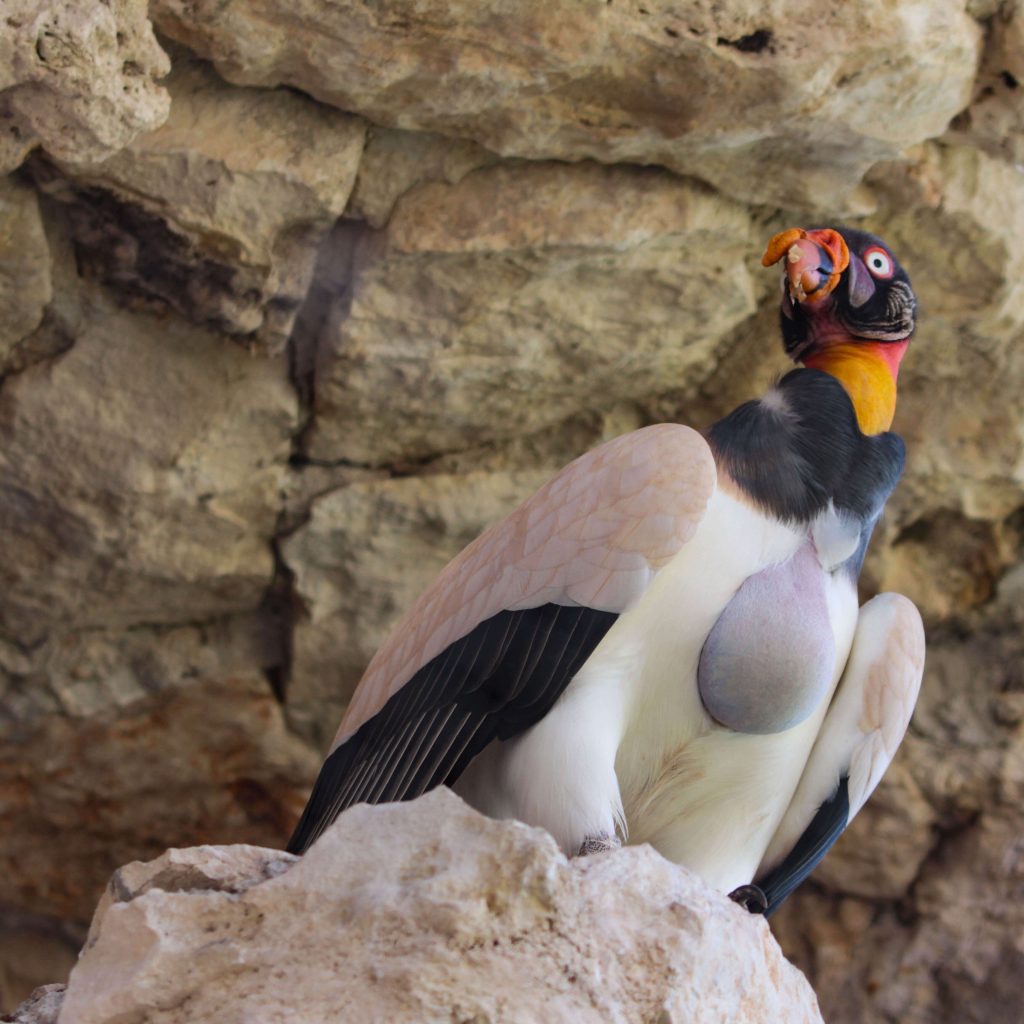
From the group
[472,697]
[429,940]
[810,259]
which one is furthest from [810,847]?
[429,940]

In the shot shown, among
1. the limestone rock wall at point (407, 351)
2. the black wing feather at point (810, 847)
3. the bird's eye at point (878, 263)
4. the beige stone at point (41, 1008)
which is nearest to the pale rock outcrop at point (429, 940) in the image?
the beige stone at point (41, 1008)

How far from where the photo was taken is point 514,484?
426 cm

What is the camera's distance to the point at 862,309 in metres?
2.94

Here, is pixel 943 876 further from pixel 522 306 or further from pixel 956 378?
pixel 522 306

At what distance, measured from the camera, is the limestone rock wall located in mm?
3320

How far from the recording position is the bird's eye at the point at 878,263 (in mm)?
2977

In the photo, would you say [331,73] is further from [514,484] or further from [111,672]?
[111,672]

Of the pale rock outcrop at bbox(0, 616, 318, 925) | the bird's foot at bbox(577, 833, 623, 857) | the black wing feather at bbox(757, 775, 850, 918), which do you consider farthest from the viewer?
the pale rock outcrop at bbox(0, 616, 318, 925)

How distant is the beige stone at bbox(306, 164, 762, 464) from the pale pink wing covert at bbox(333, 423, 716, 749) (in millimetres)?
1014

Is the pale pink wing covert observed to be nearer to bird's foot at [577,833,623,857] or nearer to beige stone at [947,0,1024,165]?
bird's foot at [577,833,623,857]

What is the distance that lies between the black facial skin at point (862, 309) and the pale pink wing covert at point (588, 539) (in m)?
0.46

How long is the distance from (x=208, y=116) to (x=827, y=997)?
9.71ft

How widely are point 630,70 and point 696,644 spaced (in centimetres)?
136

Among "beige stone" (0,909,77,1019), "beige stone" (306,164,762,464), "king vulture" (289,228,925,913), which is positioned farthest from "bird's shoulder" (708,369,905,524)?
"beige stone" (0,909,77,1019)
